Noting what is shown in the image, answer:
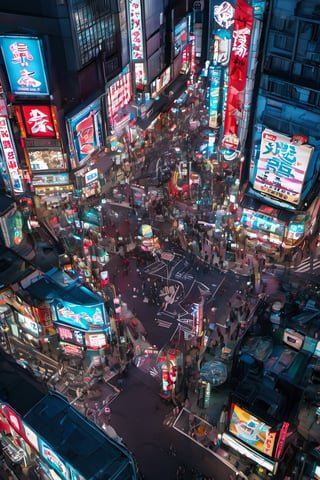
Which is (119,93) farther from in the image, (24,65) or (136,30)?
(24,65)

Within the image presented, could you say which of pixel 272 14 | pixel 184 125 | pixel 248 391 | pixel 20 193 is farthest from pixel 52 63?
pixel 248 391

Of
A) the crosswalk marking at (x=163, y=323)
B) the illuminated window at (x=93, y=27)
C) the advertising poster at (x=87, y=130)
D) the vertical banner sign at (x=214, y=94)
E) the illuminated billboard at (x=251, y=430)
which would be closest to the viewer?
the illuminated billboard at (x=251, y=430)

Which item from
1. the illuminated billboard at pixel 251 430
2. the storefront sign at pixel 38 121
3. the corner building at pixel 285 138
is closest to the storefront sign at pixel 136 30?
the storefront sign at pixel 38 121

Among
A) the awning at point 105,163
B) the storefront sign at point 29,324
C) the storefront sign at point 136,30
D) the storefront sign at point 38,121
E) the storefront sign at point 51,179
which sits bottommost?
the awning at point 105,163

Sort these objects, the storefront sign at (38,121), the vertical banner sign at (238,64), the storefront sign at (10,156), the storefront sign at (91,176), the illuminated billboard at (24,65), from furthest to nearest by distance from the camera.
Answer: the storefront sign at (91,176) → the storefront sign at (38,121) → the storefront sign at (10,156) → the illuminated billboard at (24,65) → the vertical banner sign at (238,64)

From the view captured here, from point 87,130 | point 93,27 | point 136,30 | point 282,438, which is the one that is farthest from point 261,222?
point 136,30

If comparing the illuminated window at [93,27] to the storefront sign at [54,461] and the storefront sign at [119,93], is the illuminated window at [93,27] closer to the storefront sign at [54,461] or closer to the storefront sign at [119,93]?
the storefront sign at [119,93]

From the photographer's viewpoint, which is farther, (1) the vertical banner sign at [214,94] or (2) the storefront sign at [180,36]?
(2) the storefront sign at [180,36]
